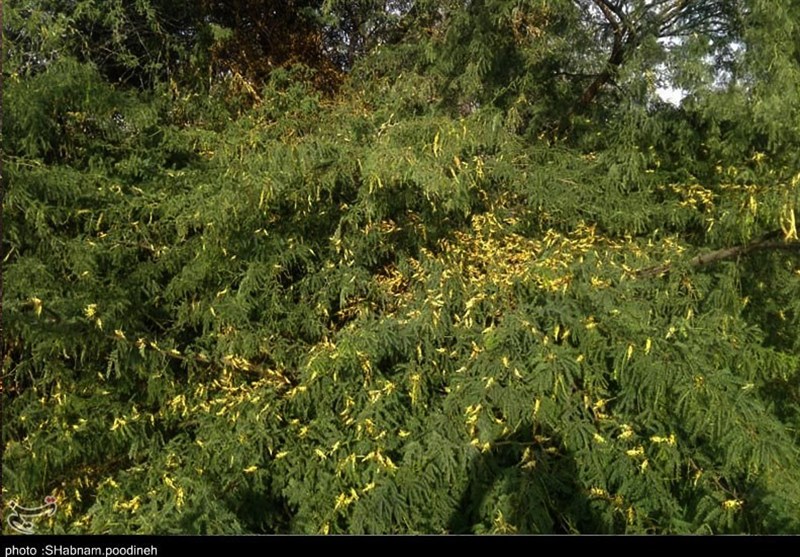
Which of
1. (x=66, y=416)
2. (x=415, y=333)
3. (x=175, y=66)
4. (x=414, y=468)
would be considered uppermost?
(x=175, y=66)

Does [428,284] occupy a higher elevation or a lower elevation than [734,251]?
lower

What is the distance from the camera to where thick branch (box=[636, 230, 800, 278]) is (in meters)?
2.73

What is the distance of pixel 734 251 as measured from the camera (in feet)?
9.59

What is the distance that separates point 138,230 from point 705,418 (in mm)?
2480

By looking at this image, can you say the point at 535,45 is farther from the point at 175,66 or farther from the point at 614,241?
the point at 175,66

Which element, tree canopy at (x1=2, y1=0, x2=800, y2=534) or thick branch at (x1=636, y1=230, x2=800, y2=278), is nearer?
tree canopy at (x1=2, y1=0, x2=800, y2=534)

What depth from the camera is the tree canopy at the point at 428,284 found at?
2.37m

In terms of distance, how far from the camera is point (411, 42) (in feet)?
13.8

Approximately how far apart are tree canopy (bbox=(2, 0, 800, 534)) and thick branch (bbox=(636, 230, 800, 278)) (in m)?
0.01

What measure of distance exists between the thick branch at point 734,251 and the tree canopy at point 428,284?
14 millimetres

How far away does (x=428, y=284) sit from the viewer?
9.64 ft

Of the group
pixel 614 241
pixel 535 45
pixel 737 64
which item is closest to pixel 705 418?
pixel 614 241

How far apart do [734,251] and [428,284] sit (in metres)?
1.34

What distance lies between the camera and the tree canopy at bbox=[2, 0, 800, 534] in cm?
237
